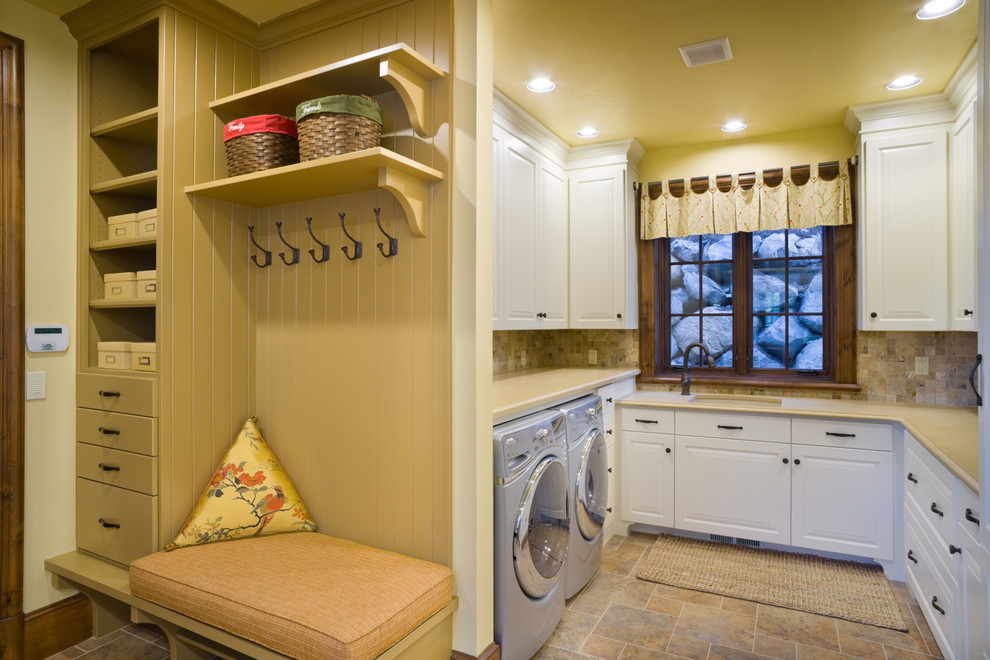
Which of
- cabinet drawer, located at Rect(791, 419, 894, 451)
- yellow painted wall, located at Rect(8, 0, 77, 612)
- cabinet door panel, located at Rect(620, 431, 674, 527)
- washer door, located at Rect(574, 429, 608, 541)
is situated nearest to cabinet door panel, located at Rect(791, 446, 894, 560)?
cabinet drawer, located at Rect(791, 419, 894, 451)

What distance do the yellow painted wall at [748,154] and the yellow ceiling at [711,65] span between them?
0.43 ft

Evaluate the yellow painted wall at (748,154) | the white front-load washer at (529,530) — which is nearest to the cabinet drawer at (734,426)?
the white front-load washer at (529,530)

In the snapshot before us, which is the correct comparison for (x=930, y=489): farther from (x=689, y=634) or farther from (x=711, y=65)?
(x=711, y=65)

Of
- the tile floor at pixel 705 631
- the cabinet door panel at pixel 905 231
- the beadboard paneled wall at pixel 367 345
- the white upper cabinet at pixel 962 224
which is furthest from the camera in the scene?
the cabinet door panel at pixel 905 231

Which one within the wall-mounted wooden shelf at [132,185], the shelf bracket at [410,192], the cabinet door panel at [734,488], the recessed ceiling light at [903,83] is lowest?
the cabinet door panel at [734,488]

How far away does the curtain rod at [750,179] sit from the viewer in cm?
352

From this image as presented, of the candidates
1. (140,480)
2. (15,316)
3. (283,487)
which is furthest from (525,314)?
(15,316)

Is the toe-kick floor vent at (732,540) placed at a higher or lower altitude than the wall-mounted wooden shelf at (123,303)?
lower

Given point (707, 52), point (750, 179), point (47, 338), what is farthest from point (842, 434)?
point (47, 338)

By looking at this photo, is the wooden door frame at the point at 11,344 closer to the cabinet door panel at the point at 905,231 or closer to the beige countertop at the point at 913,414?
the beige countertop at the point at 913,414

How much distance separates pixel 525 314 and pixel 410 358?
4.71ft

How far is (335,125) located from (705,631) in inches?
93.4

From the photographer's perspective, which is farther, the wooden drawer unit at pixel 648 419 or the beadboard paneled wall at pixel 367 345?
the wooden drawer unit at pixel 648 419

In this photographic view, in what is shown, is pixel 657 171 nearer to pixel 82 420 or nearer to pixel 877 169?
pixel 877 169
